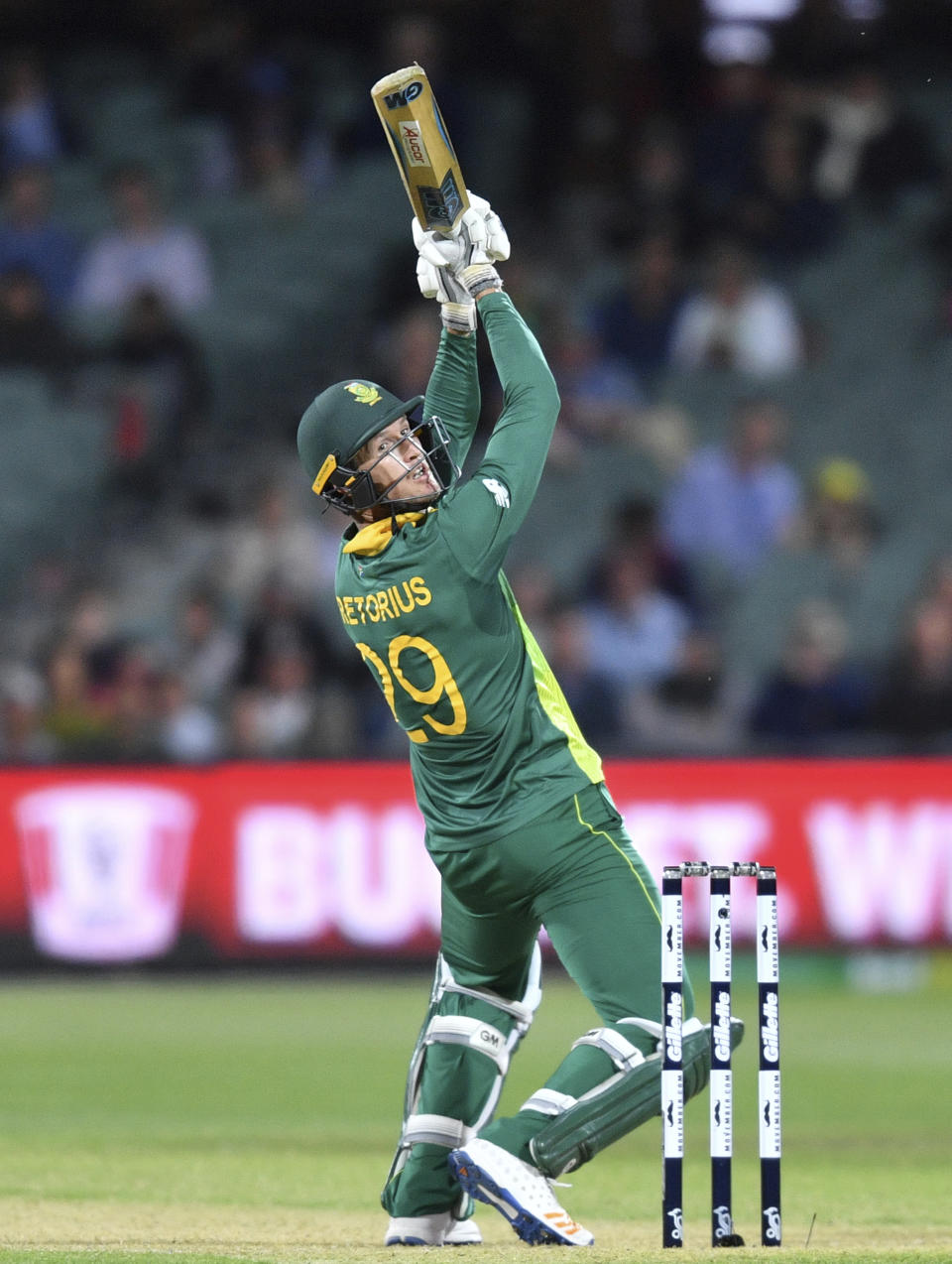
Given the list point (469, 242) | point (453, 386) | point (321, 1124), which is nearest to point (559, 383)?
point (321, 1124)

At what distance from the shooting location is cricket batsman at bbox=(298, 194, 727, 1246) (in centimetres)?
499

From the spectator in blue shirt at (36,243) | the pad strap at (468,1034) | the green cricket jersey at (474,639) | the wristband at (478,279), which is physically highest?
the spectator in blue shirt at (36,243)

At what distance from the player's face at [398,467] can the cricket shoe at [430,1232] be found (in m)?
1.75

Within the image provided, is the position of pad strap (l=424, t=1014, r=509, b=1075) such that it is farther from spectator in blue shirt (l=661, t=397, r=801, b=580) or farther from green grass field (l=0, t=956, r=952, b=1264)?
spectator in blue shirt (l=661, t=397, r=801, b=580)

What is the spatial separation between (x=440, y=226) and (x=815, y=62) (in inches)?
464

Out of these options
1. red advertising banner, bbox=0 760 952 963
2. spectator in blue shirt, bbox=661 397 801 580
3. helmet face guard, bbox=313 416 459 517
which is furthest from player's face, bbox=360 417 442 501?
spectator in blue shirt, bbox=661 397 801 580

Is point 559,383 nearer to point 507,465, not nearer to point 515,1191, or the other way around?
point 507,465

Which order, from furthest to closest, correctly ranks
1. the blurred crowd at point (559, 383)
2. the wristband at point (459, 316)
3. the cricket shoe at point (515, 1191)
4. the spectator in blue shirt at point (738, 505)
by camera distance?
1. the spectator in blue shirt at point (738, 505)
2. the blurred crowd at point (559, 383)
3. the wristband at point (459, 316)
4. the cricket shoe at point (515, 1191)

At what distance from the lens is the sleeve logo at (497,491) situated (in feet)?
16.4

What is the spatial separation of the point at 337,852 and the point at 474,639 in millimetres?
7306

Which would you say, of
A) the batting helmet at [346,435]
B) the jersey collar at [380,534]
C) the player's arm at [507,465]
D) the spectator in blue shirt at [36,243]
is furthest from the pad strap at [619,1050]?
the spectator in blue shirt at [36,243]

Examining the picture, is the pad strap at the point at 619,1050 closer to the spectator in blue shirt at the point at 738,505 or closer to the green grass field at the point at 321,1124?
the green grass field at the point at 321,1124

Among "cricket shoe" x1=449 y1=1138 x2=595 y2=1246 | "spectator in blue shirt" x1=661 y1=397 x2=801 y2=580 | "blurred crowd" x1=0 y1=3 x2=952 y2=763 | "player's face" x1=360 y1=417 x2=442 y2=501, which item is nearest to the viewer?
"cricket shoe" x1=449 y1=1138 x2=595 y2=1246

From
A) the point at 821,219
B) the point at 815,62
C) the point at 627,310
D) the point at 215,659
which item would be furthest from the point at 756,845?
the point at 815,62
